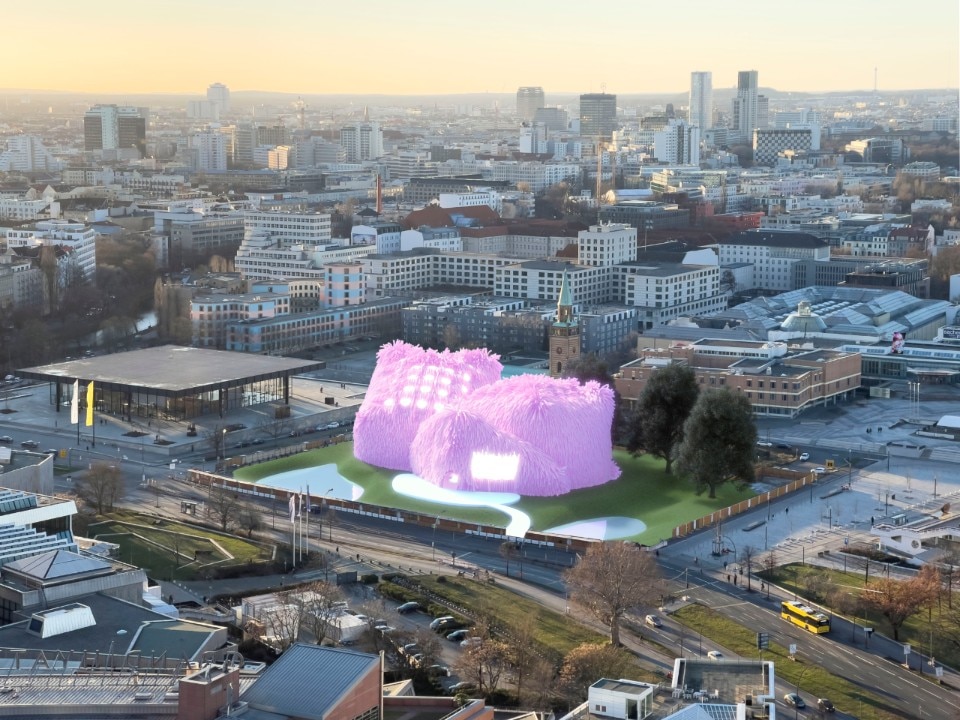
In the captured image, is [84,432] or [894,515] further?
[84,432]

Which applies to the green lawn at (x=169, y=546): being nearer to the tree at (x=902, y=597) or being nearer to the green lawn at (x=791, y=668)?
the green lawn at (x=791, y=668)

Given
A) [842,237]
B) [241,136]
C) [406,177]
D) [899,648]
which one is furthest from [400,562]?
[241,136]

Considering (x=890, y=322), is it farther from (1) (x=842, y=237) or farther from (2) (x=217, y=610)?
(2) (x=217, y=610)

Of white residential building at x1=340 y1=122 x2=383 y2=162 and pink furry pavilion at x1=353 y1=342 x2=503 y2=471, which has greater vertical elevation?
white residential building at x1=340 y1=122 x2=383 y2=162

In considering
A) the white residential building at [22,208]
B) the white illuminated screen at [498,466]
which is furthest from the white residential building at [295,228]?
the white illuminated screen at [498,466]

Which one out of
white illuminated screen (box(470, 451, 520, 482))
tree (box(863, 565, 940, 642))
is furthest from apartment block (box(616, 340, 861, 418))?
tree (box(863, 565, 940, 642))

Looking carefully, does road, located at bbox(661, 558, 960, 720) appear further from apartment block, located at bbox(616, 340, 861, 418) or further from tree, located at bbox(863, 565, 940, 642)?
apartment block, located at bbox(616, 340, 861, 418)
